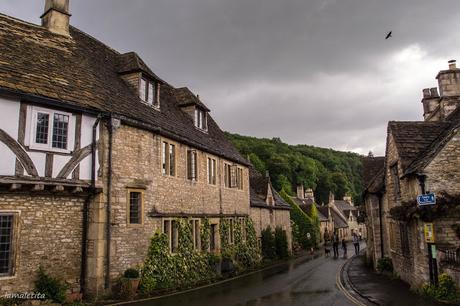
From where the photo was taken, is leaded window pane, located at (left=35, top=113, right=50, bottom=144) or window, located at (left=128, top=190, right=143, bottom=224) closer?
leaded window pane, located at (left=35, top=113, right=50, bottom=144)

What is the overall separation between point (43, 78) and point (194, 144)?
9.14m

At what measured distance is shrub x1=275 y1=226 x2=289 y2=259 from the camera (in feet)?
113

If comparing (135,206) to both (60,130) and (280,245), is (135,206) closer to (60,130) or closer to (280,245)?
(60,130)

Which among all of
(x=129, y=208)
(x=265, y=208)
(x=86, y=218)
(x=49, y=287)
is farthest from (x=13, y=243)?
(x=265, y=208)

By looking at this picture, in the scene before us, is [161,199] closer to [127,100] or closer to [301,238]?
[127,100]

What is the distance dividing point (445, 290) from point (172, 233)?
38.7 feet

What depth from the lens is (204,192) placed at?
22.6 meters

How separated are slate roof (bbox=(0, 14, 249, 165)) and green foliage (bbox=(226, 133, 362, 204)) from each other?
206 feet

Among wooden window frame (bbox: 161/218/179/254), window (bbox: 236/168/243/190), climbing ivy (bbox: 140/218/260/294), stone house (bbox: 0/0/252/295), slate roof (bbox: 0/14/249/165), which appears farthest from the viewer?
window (bbox: 236/168/243/190)

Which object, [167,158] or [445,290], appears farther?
[167,158]

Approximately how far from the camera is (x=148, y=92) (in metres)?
20.0

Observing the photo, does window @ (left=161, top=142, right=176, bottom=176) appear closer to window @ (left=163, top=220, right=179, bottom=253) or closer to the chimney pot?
window @ (left=163, top=220, right=179, bottom=253)

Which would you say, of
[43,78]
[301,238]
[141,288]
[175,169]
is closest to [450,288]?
[141,288]

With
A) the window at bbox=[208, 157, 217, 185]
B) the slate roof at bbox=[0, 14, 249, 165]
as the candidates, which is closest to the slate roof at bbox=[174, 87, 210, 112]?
the slate roof at bbox=[0, 14, 249, 165]
